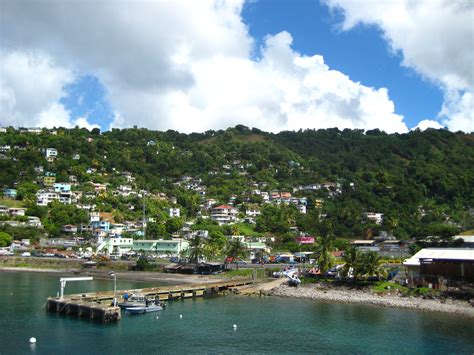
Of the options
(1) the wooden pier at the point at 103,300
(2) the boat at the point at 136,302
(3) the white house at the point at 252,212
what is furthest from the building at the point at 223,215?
(2) the boat at the point at 136,302

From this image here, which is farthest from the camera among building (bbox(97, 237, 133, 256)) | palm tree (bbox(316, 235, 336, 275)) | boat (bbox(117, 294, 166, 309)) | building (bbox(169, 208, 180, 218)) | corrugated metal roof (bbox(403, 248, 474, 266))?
building (bbox(169, 208, 180, 218))

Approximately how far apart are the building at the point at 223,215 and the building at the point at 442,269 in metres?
78.7

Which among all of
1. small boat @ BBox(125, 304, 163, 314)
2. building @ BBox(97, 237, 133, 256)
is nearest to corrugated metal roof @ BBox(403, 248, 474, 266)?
small boat @ BBox(125, 304, 163, 314)

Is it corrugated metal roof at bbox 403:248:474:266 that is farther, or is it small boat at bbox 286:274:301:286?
small boat at bbox 286:274:301:286

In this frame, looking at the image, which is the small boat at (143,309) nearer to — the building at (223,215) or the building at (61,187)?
the building at (223,215)

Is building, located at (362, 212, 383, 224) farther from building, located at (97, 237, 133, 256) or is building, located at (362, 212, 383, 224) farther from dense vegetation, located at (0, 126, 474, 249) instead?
building, located at (97, 237, 133, 256)

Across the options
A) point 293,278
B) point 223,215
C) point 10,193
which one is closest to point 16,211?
point 10,193

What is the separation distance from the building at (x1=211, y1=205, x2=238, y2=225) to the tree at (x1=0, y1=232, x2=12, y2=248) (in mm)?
51301

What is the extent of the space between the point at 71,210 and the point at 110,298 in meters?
75.5

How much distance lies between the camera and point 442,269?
52.6 m

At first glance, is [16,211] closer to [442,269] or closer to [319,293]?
[319,293]

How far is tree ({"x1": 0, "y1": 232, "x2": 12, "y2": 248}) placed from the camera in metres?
96.2

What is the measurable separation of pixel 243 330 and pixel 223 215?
93426 mm

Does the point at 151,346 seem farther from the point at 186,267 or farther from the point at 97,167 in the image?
the point at 97,167
